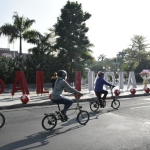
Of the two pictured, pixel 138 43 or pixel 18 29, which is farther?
pixel 138 43

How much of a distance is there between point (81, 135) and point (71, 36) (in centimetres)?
2864

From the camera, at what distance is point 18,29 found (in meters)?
31.4

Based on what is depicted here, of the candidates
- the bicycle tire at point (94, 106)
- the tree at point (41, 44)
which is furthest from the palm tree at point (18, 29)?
the bicycle tire at point (94, 106)

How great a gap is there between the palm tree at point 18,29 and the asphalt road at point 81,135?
2407 cm

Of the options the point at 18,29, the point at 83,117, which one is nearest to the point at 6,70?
the point at 18,29

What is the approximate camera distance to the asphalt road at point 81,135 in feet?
17.6

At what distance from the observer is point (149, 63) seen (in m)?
49.6

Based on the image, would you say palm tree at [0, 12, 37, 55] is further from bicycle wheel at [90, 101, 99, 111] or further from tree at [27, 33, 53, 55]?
bicycle wheel at [90, 101, 99, 111]

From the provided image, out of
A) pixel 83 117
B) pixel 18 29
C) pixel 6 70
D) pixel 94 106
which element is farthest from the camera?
pixel 18 29

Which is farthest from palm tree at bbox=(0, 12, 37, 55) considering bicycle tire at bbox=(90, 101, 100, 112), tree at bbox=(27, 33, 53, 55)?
bicycle tire at bbox=(90, 101, 100, 112)

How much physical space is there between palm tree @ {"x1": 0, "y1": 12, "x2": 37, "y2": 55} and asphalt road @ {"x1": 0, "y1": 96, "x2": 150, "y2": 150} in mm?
24068

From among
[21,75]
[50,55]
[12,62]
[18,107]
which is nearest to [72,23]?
[50,55]

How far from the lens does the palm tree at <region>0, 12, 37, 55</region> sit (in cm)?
3084

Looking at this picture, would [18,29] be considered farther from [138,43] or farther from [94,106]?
[138,43]
